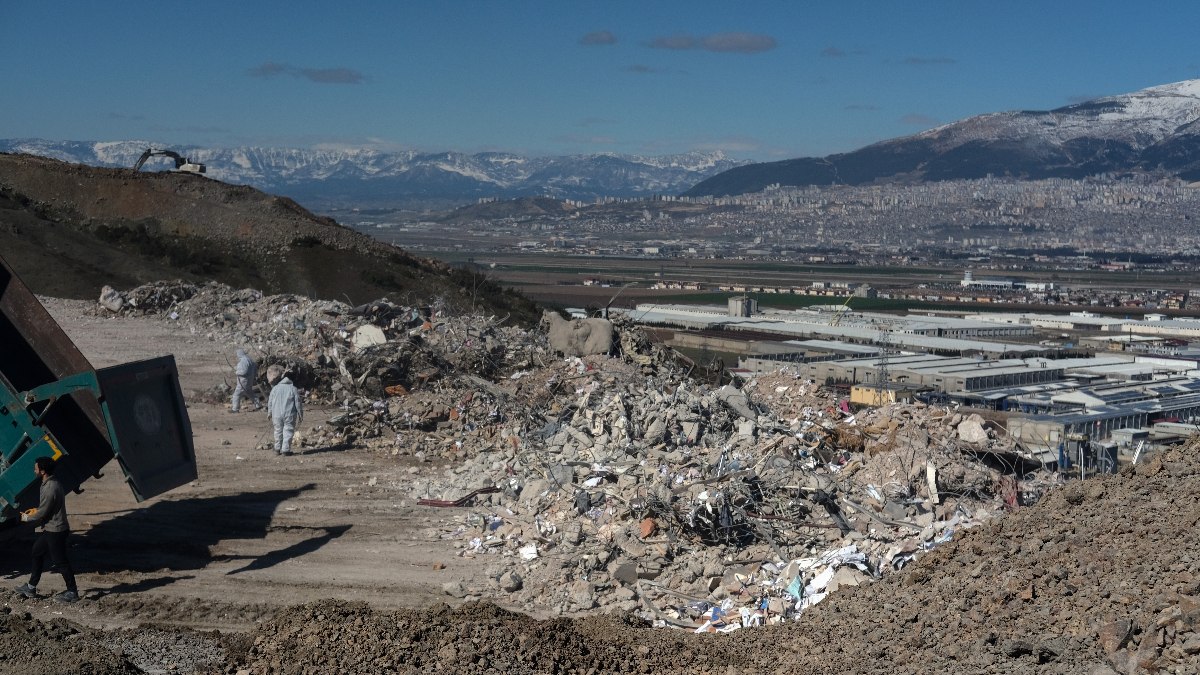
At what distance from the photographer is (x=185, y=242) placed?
34312 millimetres

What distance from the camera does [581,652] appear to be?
636 centimetres

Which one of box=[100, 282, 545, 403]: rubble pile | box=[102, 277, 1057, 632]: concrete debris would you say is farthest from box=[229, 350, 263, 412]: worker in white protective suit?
box=[102, 277, 1057, 632]: concrete debris

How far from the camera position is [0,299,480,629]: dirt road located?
25.8 ft

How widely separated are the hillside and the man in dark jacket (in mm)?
19347

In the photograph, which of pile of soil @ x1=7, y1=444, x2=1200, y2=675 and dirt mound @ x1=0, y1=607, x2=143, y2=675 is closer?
pile of soil @ x1=7, y1=444, x2=1200, y2=675

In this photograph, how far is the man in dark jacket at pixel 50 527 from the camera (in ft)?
24.4

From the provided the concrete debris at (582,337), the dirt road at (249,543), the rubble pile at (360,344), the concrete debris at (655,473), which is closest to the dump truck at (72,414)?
the dirt road at (249,543)

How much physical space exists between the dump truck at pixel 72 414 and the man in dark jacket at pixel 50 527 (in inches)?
8.8

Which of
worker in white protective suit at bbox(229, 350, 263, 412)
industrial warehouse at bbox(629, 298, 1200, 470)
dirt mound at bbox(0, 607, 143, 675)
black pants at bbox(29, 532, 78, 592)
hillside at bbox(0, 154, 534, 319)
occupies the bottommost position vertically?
industrial warehouse at bbox(629, 298, 1200, 470)

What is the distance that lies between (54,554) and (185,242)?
2864 cm

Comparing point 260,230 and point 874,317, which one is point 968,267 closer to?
point 874,317

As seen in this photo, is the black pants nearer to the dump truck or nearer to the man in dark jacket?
the man in dark jacket

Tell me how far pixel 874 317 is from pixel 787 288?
28.8 metres

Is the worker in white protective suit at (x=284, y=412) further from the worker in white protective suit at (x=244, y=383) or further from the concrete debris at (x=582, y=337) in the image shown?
the concrete debris at (x=582, y=337)
